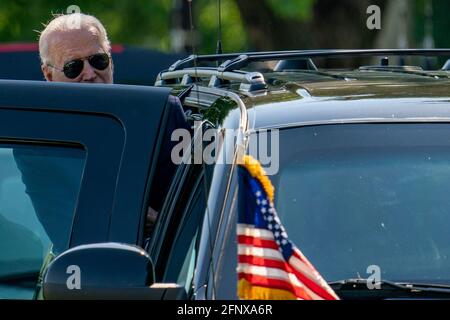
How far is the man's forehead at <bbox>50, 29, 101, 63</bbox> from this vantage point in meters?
5.82

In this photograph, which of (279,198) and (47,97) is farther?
(47,97)

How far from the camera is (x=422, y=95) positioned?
433 centimetres

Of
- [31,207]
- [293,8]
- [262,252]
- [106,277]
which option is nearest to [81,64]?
[31,207]

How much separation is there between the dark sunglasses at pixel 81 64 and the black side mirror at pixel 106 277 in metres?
2.06

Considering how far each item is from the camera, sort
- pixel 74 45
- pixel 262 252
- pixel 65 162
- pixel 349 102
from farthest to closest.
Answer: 1. pixel 74 45
2. pixel 65 162
3. pixel 349 102
4. pixel 262 252

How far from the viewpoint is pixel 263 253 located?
3.67 meters

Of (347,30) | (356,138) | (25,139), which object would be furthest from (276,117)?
(347,30)

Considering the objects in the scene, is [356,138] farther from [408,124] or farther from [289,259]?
[289,259]

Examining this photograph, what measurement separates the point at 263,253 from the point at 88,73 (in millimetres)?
2219

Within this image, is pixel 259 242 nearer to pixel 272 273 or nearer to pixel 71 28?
pixel 272 273

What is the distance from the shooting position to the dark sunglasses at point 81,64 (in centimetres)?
575

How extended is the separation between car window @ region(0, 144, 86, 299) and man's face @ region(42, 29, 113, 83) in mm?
1193

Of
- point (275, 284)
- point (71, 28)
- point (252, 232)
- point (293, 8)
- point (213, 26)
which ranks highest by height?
point (213, 26)
